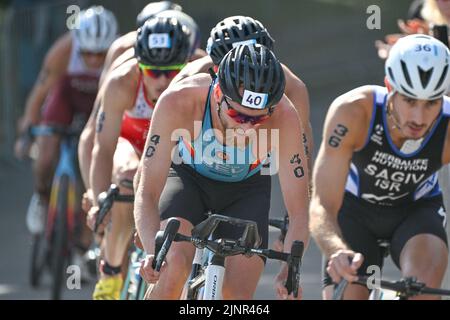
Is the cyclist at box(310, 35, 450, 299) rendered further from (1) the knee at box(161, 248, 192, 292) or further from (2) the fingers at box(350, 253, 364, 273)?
(1) the knee at box(161, 248, 192, 292)

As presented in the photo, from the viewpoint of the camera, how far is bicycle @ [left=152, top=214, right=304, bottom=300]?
19.3 feet

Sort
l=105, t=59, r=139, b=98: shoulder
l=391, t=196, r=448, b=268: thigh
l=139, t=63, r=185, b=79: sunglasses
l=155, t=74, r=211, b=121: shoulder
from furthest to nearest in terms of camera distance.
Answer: l=105, t=59, r=139, b=98: shoulder
l=139, t=63, r=185, b=79: sunglasses
l=391, t=196, r=448, b=268: thigh
l=155, t=74, r=211, b=121: shoulder

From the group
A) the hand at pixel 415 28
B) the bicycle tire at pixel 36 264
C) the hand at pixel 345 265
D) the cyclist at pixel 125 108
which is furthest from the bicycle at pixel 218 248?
the bicycle tire at pixel 36 264

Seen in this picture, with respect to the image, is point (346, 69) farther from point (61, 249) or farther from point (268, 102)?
point (268, 102)

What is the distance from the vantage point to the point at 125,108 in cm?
816

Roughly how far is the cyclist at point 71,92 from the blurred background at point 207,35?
1008 mm

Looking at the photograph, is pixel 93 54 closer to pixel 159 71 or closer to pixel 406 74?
pixel 159 71

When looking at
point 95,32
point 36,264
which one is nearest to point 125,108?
point 95,32

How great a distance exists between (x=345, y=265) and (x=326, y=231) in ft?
1.96

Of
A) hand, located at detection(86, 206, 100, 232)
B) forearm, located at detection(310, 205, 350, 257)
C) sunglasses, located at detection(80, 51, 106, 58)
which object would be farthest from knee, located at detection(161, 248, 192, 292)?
sunglasses, located at detection(80, 51, 106, 58)

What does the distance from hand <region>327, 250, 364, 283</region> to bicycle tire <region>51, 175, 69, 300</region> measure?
4.43m

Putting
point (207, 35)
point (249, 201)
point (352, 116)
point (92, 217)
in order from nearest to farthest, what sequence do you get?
point (352, 116) → point (249, 201) → point (92, 217) → point (207, 35)

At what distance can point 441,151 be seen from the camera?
22.9 ft

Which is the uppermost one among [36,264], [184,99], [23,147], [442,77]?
[442,77]
